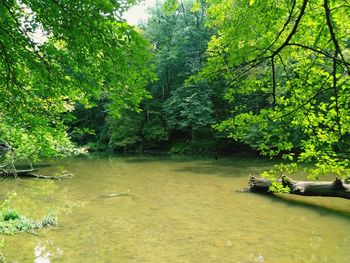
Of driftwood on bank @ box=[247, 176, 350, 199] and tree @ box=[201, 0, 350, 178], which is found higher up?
tree @ box=[201, 0, 350, 178]

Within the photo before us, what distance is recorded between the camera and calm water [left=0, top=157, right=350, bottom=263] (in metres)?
7.87

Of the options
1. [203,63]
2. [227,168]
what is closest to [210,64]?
[203,63]

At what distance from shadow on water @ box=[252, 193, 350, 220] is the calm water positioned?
0.03 meters

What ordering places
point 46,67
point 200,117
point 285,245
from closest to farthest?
point 46,67, point 285,245, point 200,117

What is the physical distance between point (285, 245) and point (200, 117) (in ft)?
70.4

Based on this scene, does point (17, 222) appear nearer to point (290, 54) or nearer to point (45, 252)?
point (45, 252)

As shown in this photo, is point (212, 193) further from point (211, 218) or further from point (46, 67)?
point (46, 67)

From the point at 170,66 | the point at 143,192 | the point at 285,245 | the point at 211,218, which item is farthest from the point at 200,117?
the point at 285,245

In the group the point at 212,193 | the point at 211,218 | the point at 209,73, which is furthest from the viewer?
the point at 212,193

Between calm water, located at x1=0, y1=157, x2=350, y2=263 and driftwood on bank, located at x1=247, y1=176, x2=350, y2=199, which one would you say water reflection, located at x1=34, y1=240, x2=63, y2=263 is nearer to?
calm water, located at x1=0, y1=157, x2=350, y2=263

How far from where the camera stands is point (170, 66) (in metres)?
34.9

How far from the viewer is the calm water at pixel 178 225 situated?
7.87 m

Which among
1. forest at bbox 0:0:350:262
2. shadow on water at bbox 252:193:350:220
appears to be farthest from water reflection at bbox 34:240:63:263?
shadow on water at bbox 252:193:350:220

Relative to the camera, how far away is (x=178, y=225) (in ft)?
33.1
